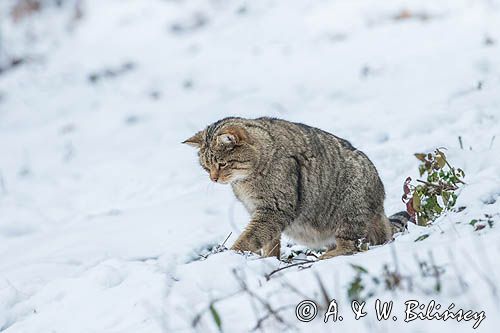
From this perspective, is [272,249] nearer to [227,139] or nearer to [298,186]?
[298,186]

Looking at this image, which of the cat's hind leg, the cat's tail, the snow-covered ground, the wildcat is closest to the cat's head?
the wildcat

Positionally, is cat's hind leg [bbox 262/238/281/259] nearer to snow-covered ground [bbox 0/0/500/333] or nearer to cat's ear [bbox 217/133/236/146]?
snow-covered ground [bbox 0/0/500/333]

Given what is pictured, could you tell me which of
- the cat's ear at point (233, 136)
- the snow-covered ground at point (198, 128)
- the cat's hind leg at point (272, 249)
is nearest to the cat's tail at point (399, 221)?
the snow-covered ground at point (198, 128)

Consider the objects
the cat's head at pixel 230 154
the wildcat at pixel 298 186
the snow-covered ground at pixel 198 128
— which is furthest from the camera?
the cat's head at pixel 230 154

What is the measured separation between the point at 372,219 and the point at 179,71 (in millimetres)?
8130

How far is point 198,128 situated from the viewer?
9.30m

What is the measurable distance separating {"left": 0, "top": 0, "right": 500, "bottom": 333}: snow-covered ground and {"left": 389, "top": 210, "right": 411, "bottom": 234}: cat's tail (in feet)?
1.67

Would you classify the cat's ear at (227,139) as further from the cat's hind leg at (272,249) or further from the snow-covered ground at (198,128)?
the snow-covered ground at (198,128)

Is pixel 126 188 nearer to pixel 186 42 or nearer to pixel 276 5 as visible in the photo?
pixel 186 42

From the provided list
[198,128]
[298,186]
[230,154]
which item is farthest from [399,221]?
[198,128]

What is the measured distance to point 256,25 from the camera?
46.4 ft

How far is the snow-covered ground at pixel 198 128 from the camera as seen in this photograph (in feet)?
10.8

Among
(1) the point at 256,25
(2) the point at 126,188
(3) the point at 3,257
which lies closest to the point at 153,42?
(1) the point at 256,25

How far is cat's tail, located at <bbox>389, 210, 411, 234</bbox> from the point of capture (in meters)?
→ 4.75
